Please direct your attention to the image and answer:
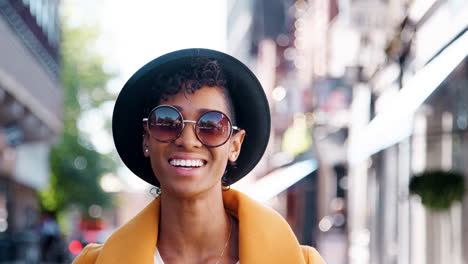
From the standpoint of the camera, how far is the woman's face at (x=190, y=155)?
2.69 metres

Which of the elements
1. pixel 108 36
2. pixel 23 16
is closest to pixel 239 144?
pixel 23 16

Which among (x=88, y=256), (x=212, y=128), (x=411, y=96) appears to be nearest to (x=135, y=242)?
(x=88, y=256)

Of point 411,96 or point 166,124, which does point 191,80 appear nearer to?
point 166,124

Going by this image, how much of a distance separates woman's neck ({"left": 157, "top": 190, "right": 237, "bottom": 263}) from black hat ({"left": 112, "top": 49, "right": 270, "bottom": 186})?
195 mm

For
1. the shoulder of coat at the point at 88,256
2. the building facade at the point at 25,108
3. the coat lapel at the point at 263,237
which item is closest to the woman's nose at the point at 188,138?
the coat lapel at the point at 263,237

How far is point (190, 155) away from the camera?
8.82ft

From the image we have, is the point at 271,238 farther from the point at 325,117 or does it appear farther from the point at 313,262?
the point at 325,117

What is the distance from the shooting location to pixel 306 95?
29.7 meters

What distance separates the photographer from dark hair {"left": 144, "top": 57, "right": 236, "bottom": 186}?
2756 millimetres

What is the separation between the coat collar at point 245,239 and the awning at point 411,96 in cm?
558

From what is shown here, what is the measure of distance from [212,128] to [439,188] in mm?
9130

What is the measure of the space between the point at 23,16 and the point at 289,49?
66.6 feet

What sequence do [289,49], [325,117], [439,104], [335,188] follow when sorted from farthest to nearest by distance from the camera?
[289,49], [335,188], [325,117], [439,104]

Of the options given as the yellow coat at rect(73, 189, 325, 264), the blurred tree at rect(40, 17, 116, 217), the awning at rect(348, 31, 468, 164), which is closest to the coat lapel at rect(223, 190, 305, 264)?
the yellow coat at rect(73, 189, 325, 264)
